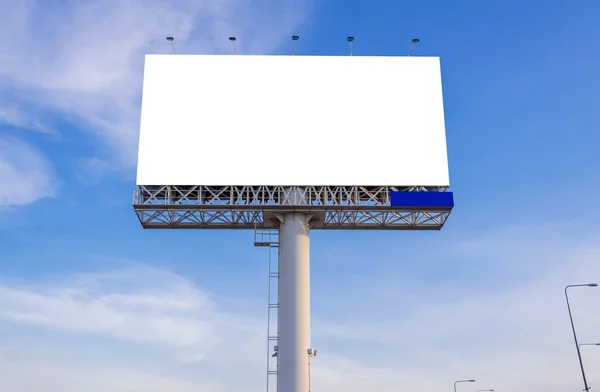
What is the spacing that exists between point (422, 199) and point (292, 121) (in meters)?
8.49

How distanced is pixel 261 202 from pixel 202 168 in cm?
373

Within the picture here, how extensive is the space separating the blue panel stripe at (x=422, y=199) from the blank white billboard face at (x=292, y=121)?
2.76 feet

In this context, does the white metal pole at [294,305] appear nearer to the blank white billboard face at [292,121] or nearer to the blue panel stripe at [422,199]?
the blank white billboard face at [292,121]

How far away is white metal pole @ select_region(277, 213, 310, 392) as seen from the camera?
35594 mm

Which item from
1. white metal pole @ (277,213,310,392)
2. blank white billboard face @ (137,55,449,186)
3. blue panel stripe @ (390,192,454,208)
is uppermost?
blank white billboard face @ (137,55,449,186)

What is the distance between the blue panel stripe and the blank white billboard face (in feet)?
2.76

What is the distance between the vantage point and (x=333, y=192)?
39.3 metres

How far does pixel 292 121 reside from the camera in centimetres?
4059

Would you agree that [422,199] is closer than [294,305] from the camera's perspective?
No

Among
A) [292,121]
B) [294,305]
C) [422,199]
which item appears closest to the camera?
[294,305]

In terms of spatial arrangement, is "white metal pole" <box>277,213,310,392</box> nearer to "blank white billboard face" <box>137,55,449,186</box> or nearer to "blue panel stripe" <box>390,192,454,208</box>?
"blank white billboard face" <box>137,55,449,186</box>

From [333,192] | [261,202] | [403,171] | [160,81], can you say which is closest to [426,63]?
[403,171]

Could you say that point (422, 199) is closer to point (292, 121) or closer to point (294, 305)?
point (292, 121)

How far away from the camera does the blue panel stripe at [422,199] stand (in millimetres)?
38375
